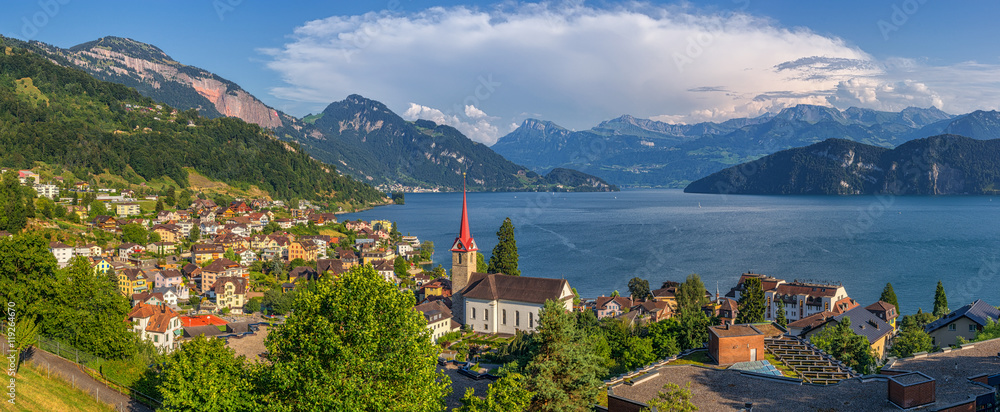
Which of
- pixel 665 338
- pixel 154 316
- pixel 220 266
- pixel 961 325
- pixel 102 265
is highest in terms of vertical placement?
pixel 665 338

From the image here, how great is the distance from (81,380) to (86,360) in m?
2.30

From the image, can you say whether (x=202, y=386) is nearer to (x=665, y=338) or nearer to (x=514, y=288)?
(x=665, y=338)

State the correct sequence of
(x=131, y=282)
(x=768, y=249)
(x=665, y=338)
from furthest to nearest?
1. (x=768, y=249)
2. (x=131, y=282)
3. (x=665, y=338)

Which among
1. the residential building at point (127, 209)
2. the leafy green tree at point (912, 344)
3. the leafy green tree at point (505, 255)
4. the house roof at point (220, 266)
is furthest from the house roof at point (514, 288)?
the residential building at point (127, 209)

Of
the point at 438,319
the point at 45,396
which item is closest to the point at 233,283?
the point at 438,319

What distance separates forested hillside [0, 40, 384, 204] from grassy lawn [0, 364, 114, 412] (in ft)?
344

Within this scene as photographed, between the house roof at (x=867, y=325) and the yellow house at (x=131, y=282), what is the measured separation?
61.9 meters

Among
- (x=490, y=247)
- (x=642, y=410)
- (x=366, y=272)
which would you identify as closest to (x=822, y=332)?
(x=642, y=410)

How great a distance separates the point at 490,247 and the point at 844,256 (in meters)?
53.4

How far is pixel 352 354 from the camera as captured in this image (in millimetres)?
13000

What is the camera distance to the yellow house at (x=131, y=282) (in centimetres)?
6034

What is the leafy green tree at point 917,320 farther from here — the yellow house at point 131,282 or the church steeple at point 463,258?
the yellow house at point 131,282

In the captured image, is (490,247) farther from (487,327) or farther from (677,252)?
(487,327)

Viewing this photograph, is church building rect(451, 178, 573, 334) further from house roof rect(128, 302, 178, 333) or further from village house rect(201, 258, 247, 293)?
village house rect(201, 258, 247, 293)
